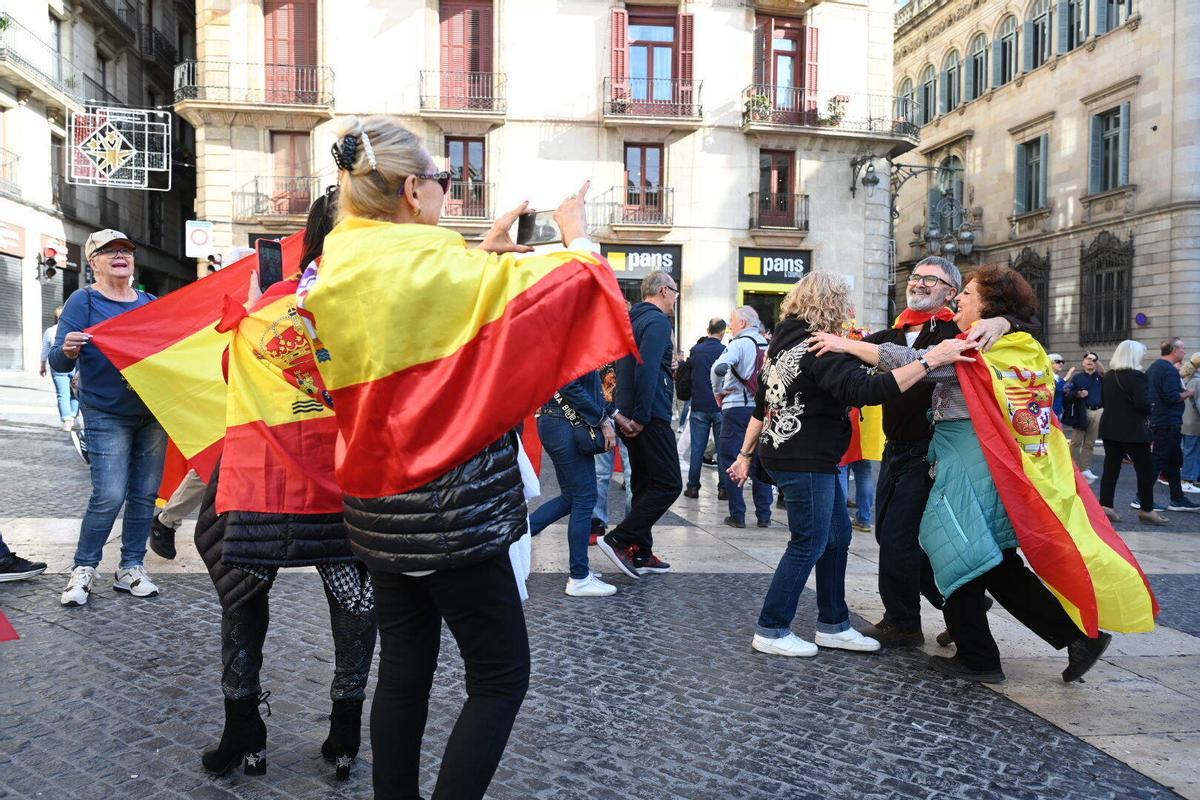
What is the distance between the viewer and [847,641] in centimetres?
466

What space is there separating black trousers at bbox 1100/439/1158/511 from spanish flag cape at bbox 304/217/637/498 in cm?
909

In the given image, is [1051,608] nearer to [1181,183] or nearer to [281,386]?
[281,386]

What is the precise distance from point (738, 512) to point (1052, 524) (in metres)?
4.39

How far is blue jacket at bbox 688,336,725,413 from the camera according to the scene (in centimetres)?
998

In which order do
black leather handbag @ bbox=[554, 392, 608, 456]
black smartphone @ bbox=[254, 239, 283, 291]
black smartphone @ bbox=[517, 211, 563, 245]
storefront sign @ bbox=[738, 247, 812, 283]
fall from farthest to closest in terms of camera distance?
storefront sign @ bbox=[738, 247, 812, 283]
black leather handbag @ bbox=[554, 392, 608, 456]
black smartphone @ bbox=[254, 239, 283, 291]
black smartphone @ bbox=[517, 211, 563, 245]

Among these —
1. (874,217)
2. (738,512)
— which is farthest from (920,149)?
(738,512)

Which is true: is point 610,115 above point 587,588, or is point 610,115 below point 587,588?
above

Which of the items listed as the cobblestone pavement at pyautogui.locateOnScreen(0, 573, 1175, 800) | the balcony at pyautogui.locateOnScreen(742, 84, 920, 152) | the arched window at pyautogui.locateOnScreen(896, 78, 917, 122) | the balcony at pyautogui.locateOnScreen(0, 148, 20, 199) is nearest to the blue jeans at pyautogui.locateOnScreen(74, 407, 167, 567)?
the cobblestone pavement at pyautogui.locateOnScreen(0, 573, 1175, 800)

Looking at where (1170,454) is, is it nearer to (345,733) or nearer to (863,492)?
(863,492)

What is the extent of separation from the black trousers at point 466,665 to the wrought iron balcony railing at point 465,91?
2401 cm

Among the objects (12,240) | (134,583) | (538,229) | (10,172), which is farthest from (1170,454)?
(10,172)

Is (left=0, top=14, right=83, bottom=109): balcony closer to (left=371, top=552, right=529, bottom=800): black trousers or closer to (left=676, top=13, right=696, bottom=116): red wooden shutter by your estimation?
(left=676, top=13, right=696, bottom=116): red wooden shutter

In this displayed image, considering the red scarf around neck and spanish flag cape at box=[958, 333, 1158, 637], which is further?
the red scarf around neck

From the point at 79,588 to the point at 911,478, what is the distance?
425cm
